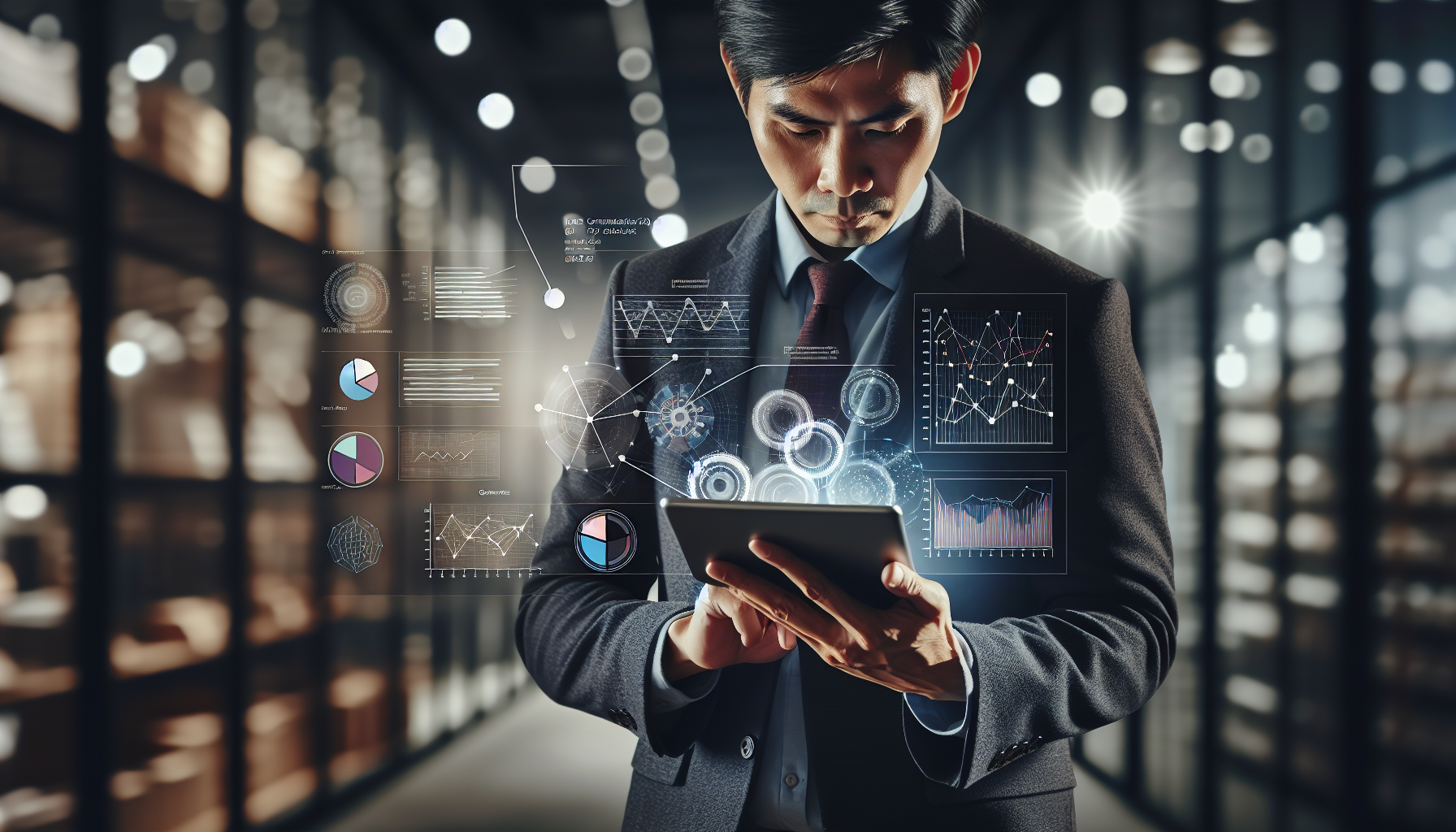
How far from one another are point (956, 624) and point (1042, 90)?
50.4 inches

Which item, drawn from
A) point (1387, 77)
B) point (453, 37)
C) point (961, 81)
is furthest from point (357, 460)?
point (1387, 77)

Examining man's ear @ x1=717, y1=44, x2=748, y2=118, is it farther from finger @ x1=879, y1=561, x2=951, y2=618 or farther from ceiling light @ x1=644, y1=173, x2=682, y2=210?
finger @ x1=879, y1=561, x2=951, y2=618

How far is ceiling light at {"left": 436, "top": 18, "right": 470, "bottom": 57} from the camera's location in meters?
1.77

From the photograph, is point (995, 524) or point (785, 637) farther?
point (995, 524)

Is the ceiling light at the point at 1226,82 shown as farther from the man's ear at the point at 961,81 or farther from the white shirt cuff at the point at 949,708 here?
the white shirt cuff at the point at 949,708

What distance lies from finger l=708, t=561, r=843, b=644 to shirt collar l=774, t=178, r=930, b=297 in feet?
2.34

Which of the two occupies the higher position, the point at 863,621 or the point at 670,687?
the point at 863,621

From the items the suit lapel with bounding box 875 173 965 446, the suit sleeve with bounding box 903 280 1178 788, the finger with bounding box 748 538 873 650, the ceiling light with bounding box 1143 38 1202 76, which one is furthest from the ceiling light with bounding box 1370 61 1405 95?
the finger with bounding box 748 538 873 650

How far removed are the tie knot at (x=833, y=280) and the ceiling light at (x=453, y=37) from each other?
1.05m

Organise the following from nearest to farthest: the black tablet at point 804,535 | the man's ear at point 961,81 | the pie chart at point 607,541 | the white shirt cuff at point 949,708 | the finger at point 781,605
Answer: the black tablet at point 804,535
the finger at point 781,605
the white shirt cuff at point 949,708
the man's ear at point 961,81
the pie chart at point 607,541

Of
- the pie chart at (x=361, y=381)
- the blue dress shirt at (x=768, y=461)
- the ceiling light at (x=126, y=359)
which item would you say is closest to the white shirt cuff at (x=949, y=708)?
the blue dress shirt at (x=768, y=461)

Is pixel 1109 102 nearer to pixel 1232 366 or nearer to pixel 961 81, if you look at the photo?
pixel 961 81

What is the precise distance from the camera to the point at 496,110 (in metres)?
1.76

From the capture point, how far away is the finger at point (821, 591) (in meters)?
1.12
